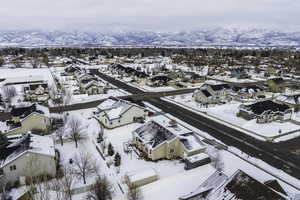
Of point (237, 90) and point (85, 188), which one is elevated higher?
point (237, 90)

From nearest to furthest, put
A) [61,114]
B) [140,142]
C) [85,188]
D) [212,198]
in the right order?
[212,198], [85,188], [140,142], [61,114]

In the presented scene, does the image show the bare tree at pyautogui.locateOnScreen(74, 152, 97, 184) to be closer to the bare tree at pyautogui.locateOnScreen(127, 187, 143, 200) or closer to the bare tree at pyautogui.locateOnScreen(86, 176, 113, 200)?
the bare tree at pyautogui.locateOnScreen(86, 176, 113, 200)

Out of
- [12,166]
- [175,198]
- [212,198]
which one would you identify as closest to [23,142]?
[12,166]

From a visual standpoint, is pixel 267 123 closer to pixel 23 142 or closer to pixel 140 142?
pixel 140 142

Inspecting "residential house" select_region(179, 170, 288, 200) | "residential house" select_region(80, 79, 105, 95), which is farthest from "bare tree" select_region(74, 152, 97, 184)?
"residential house" select_region(80, 79, 105, 95)

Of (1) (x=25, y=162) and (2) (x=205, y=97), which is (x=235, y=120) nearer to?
(2) (x=205, y=97)

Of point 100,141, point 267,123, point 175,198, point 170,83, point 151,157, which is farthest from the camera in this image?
point 170,83
